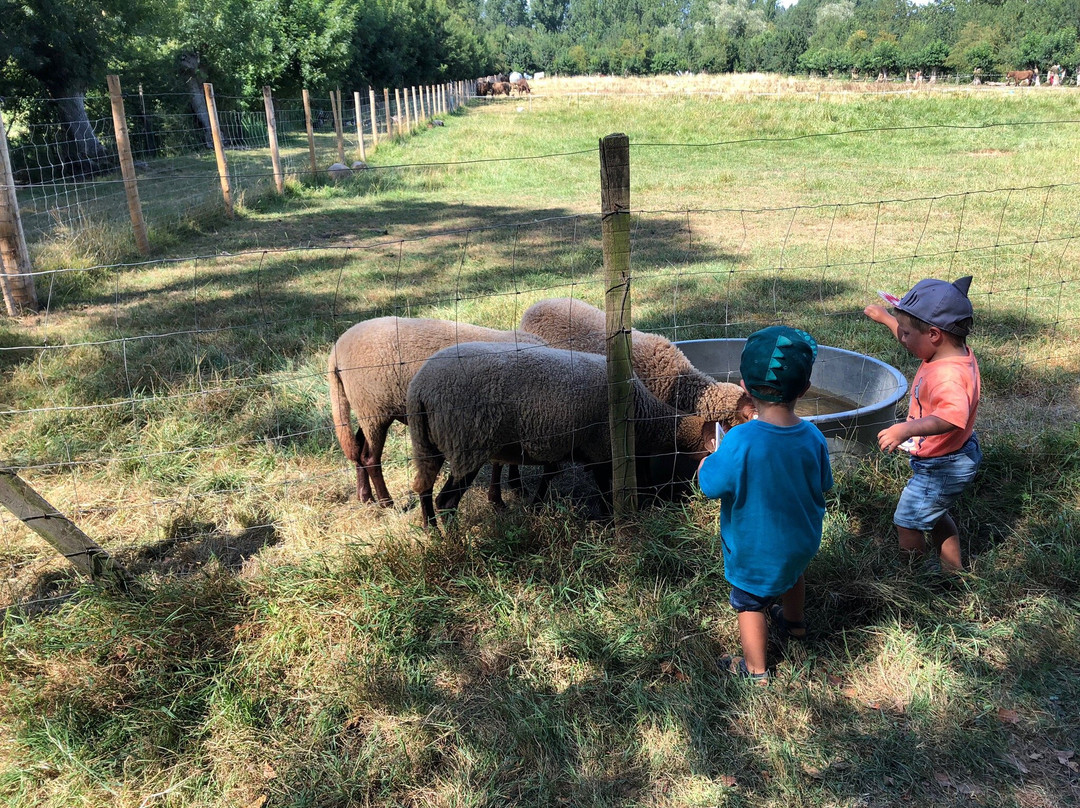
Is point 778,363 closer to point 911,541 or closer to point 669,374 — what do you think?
point 911,541

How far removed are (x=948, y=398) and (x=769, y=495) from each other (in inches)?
43.5

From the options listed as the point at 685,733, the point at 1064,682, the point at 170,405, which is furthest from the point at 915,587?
the point at 170,405

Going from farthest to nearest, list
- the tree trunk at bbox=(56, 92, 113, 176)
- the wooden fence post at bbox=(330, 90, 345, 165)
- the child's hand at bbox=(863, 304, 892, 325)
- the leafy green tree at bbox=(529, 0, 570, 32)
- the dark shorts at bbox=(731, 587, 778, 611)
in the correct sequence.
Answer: the leafy green tree at bbox=(529, 0, 570, 32), the tree trunk at bbox=(56, 92, 113, 176), the wooden fence post at bbox=(330, 90, 345, 165), the child's hand at bbox=(863, 304, 892, 325), the dark shorts at bbox=(731, 587, 778, 611)

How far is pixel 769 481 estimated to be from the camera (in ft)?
9.27

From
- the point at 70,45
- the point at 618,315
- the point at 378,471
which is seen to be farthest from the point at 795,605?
the point at 70,45

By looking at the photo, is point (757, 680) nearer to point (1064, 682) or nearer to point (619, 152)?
point (1064, 682)

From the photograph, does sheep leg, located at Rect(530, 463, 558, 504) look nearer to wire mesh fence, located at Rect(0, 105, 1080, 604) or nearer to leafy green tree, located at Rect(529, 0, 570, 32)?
wire mesh fence, located at Rect(0, 105, 1080, 604)

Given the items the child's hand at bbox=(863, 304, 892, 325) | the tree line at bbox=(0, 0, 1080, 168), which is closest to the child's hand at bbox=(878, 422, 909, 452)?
the child's hand at bbox=(863, 304, 892, 325)

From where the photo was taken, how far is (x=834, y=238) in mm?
11141

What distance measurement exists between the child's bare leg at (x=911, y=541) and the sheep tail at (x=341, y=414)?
10.7 feet

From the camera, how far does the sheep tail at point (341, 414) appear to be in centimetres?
477

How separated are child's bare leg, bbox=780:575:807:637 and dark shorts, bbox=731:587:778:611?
0.19 meters

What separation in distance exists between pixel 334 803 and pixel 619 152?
115 inches

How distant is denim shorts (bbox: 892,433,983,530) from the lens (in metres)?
3.47
